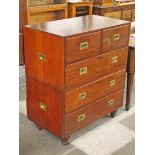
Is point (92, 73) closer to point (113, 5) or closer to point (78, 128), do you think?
point (78, 128)

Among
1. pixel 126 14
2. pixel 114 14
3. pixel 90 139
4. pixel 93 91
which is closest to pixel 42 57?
pixel 93 91

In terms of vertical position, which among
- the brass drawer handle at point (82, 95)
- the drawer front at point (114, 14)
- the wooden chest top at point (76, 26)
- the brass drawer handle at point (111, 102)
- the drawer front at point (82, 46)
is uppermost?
the drawer front at point (114, 14)

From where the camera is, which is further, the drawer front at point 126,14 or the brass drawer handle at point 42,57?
the drawer front at point 126,14

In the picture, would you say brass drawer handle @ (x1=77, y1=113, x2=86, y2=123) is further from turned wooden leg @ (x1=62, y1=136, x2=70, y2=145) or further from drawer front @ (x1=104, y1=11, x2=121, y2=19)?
drawer front @ (x1=104, y1=11, x2=121, y2=19)

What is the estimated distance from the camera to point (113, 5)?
4.47 meters

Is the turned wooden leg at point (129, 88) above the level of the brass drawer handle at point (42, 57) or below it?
below

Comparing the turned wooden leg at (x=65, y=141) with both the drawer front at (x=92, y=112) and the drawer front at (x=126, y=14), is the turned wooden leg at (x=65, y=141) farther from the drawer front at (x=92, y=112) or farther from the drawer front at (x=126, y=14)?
the drawer front at (x=126, y=14)

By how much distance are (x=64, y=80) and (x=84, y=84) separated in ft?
0.78

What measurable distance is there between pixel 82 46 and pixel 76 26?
243mm

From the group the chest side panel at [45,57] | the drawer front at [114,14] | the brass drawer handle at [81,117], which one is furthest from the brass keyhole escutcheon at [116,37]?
the drawer front at [114,14]

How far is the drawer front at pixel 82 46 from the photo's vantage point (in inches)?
73.5
